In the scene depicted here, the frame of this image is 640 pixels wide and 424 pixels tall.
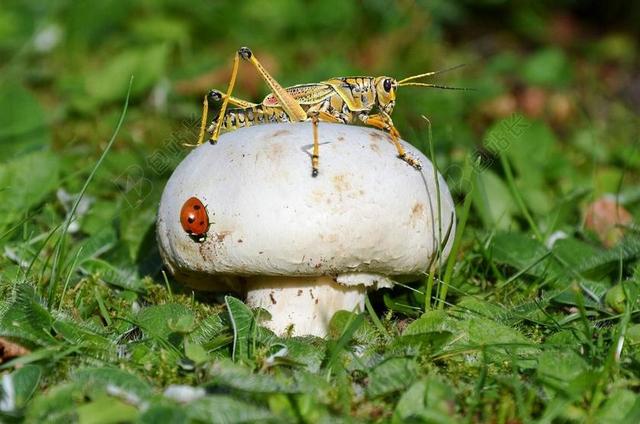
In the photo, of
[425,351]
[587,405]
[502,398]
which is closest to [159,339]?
[425,351]

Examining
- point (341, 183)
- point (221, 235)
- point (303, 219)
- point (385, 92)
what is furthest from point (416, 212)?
point (221, 235)

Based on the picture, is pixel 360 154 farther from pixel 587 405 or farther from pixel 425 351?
pixel 587 405

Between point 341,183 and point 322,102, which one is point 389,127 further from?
point 341,183

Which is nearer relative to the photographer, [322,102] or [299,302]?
[299,302]

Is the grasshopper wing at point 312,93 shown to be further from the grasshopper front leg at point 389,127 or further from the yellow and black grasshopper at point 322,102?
the grasshopper front leg at point 389,127

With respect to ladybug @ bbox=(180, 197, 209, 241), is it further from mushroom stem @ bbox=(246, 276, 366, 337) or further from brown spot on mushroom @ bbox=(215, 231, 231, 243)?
mushroom stem @ bbox=(246, 276, 366, 337)

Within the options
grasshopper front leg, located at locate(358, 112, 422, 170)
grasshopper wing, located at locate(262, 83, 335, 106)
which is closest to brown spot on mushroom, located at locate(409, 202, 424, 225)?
grasshopper front leg, located at locate(358, 112, 422, 170)

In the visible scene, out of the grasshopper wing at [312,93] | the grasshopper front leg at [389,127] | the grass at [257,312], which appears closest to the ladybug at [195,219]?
the grass at [257,312]
